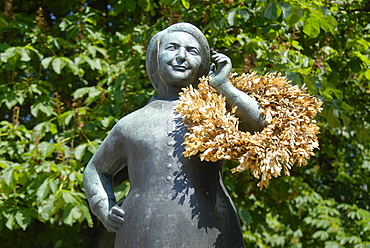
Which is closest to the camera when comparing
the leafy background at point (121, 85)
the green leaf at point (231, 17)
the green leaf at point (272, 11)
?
the green leaf at point (272, 11)

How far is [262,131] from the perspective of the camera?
3.05 metres

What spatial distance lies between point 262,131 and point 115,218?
0.92 meters

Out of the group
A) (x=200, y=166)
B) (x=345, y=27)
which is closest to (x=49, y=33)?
(x=345, y=27)

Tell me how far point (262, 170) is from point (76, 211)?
320 cm

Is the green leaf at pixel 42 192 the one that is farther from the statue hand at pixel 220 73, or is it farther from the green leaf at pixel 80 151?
the statue hand at pixel 220 73

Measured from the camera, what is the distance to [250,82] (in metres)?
3.34

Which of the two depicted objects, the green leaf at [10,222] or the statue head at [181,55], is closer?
the statue head at [181,55]

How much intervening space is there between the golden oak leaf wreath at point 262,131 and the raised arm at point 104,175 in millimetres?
512

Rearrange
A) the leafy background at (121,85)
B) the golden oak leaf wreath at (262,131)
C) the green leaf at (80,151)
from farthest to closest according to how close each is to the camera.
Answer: the green leaf at (80,151) → the leafy background at (121,85) → the golden oak leaf wreath at (262,131)

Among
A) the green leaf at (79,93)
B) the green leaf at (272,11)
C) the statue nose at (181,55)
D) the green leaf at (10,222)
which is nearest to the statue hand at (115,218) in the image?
the statue nose at (181,55)

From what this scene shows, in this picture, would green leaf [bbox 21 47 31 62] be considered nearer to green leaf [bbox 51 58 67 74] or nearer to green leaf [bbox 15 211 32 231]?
green leaf [bbox 51 58 67 74]

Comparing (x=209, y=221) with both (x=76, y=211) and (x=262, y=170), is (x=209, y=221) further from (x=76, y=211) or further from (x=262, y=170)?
(x=76, y=211)

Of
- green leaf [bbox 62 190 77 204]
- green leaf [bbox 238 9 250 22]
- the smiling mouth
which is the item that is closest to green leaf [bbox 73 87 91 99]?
green leaf [bbox 62 190 77 204]

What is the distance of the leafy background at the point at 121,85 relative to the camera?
587cm
